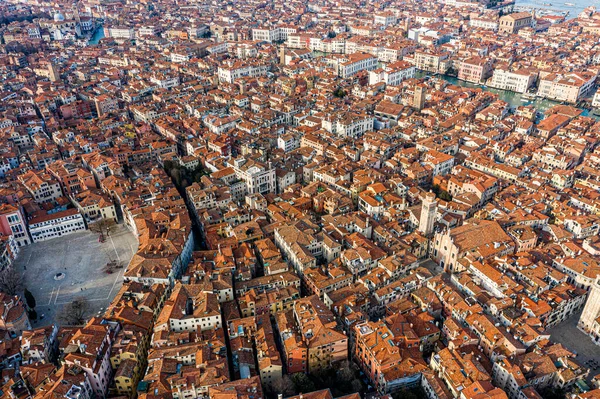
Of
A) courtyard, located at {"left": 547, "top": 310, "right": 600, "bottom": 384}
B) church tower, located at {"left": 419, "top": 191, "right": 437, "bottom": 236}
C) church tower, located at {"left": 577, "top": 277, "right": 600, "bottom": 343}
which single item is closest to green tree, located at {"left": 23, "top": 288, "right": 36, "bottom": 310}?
church tower, located at {"left": 419, "top": 191, "right": 437, "bottom": 236}

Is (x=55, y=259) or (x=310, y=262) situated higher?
(x=310, y=262)

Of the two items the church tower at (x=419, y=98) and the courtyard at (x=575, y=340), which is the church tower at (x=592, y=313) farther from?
the church tower at (x=419, y=98)

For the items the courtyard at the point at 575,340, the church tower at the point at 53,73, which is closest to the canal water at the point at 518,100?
the courtyard at the point at 575,340

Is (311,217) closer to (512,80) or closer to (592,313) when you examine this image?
(592,313)

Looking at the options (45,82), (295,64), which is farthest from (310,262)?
(45,82)

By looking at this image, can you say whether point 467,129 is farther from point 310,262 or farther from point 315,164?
point 310,262

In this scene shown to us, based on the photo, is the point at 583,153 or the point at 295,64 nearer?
the point at 583,153

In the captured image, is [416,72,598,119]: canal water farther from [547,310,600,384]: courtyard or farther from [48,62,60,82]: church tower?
[48,62,60,82]: church tower
